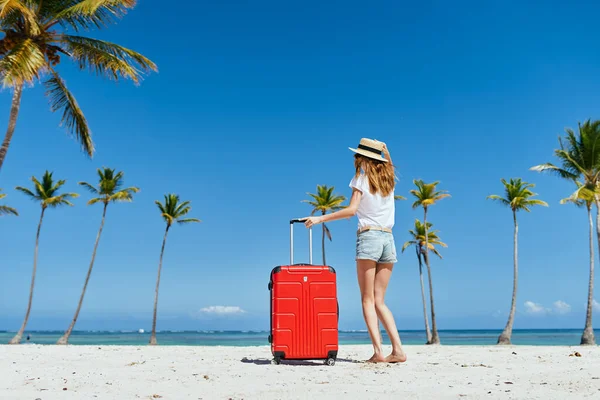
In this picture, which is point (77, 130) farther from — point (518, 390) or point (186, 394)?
point (518, 390)

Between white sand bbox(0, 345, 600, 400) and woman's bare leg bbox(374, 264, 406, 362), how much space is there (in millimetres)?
172

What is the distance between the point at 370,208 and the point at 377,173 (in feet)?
1.33

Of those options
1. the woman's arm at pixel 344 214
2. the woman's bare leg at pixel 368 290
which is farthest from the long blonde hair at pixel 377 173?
the woman's bare leg at pixel 368 290

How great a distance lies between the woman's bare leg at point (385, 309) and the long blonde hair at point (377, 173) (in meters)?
0.83

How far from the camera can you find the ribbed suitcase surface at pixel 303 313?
18.6ft

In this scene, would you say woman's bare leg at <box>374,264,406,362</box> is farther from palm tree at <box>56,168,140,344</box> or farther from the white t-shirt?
palm tree at <box>56,168,140,344</box>

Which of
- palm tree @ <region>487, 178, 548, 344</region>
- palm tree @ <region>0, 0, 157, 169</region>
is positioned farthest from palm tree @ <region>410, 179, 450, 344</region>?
palm tree @ <region>0, 0, 157, 169</region>

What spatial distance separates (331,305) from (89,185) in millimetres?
29032

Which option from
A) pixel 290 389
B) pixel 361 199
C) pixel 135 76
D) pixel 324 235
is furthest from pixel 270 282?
pixel 324 235

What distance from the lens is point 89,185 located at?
1246 inches

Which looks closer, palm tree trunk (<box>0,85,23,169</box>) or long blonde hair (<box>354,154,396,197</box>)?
long blonde hair (<box>354,154,396,197</box>)

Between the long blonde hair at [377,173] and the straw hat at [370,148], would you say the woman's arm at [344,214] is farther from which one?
the straw hat at [370,148]

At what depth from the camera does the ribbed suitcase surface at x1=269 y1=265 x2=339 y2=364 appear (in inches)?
223

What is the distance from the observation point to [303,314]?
5.71 metres
